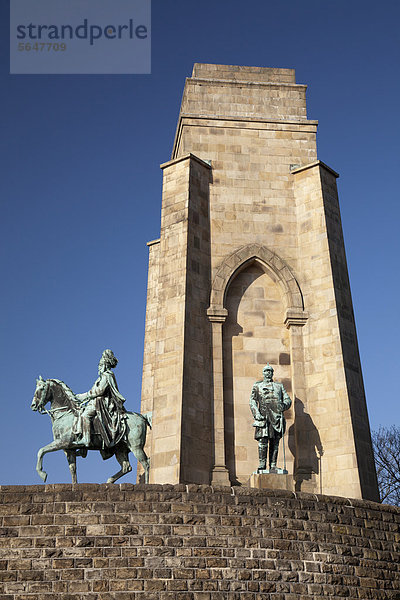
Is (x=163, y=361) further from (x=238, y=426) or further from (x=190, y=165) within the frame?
(x=190, y=165)

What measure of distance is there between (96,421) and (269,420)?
4343 millimetres

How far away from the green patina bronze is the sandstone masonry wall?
17.0ft

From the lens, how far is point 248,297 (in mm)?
21594

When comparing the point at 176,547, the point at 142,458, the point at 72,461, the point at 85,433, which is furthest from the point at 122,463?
the point at 176,547

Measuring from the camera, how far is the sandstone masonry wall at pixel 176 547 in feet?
41.7

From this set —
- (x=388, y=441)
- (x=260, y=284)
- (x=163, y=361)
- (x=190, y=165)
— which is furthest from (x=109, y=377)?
(x=388, y=441)

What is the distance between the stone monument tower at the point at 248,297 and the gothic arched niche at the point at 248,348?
32 mm

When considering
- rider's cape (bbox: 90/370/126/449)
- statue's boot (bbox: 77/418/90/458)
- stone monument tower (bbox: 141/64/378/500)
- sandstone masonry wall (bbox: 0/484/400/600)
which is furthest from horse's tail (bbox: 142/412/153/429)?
sandstone masonry wall (bbox: 0/484/400/600)

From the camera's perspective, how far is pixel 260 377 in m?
20.7

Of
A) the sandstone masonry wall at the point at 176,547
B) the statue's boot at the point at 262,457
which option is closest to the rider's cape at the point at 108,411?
the statue's boot at the point at 262,457

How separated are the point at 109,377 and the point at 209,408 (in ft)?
8.97

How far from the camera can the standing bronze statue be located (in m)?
17.8

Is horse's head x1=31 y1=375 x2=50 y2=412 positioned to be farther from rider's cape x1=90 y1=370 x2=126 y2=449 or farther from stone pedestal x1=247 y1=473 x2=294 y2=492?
stone pedestal x1=247 y1=473 x2=294 y2=492

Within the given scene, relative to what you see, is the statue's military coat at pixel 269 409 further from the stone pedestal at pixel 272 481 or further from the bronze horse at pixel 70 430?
the bronze horse at pixel 70 430
